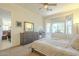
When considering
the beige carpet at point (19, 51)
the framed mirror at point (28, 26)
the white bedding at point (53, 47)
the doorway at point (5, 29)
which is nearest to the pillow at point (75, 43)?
the white bedding at point (53, 47)

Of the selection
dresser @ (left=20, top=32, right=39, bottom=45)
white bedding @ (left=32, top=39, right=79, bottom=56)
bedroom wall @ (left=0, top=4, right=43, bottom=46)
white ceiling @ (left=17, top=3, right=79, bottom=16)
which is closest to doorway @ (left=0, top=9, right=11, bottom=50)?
bedroom wall @ (left=0, top=4, right=43, bottom=46)

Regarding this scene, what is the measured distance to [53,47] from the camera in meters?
1.58

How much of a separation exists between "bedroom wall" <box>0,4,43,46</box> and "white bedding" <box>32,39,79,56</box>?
315 millimetres

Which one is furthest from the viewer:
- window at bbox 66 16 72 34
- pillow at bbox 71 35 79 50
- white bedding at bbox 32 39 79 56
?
window at bbox 66 16 72 34

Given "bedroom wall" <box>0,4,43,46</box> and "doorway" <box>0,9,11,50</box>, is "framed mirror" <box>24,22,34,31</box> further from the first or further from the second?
"doorway" <box>0,9,11,50</box>

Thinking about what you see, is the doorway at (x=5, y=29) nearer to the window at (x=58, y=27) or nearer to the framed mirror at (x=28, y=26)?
the framed mirror at (x=28, y=26)

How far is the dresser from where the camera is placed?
1770 millimetres

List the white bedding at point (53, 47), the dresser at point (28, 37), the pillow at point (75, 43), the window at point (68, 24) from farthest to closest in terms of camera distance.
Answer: the dresser at point (28, 37) → the window at point (68, 24) → the pillow at point (75, 43) → the white bedding at point (53, 47)

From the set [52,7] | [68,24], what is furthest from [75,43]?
[52,7]

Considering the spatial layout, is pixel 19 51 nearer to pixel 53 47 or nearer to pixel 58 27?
pixel 53 47

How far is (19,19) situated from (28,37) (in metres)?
0.42

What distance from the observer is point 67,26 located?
66.4 inches

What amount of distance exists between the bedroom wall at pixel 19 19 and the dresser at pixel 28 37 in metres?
0.08

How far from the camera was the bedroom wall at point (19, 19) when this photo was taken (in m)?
1.69
